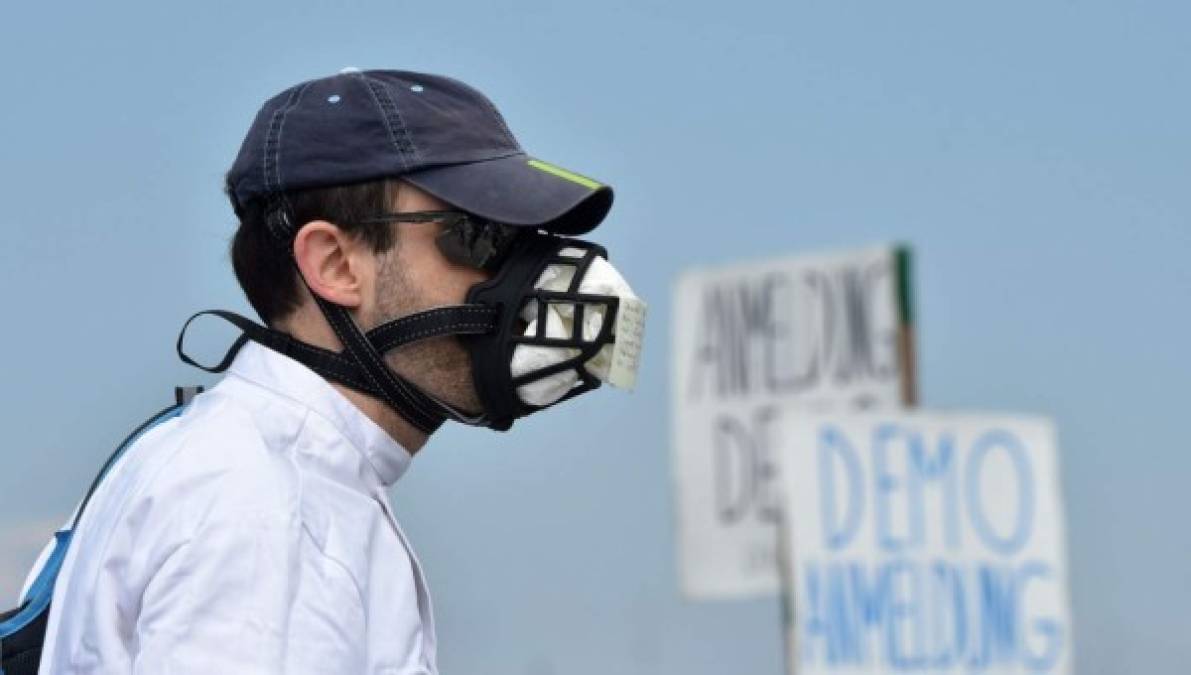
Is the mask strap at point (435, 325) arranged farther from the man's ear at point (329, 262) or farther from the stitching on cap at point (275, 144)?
the stitching on cap at point (275, 144)

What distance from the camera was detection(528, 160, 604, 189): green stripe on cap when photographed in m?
3.51

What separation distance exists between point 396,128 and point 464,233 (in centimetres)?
20

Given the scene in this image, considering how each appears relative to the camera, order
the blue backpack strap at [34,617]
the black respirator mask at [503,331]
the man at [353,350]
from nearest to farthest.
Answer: the man at [353,350], the blue backpack strap at [34,617], the black respirator mask at [503,331]

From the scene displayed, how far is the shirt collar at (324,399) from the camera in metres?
3.28

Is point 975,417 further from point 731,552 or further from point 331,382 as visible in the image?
point 331,382

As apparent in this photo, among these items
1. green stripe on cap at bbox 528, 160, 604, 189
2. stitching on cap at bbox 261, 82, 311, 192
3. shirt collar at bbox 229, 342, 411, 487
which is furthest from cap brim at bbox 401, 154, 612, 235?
shirt collar at bbox 229, 342, 411, 487

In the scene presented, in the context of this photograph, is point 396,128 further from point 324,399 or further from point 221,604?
point 221,604

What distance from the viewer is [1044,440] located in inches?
428

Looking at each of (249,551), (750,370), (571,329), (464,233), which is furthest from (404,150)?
(750,370)

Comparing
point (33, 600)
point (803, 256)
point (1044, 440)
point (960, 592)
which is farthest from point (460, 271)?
point (1044, 440)

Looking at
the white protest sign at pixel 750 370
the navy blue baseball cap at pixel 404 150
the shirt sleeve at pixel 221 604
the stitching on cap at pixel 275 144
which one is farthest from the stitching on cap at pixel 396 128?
the white protest sign at pixel 750 370

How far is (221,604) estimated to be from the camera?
2857 millimetres

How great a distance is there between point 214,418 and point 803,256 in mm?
6513

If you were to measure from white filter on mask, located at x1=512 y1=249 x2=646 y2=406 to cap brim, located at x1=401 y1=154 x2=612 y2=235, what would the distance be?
10cm
